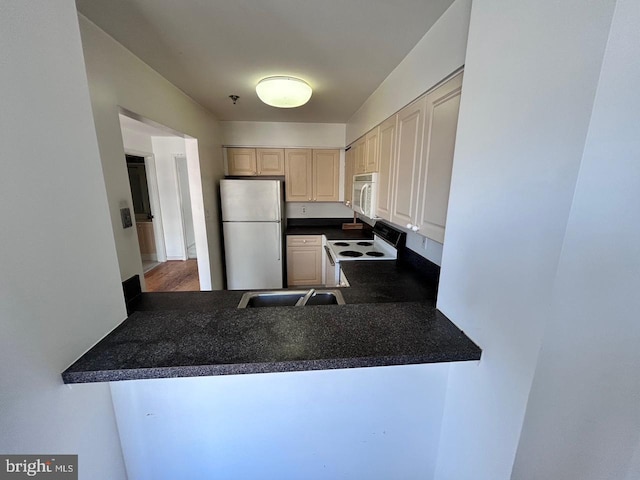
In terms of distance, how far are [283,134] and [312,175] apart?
2.30 ft

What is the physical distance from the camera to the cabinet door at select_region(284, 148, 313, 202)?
3.58 m

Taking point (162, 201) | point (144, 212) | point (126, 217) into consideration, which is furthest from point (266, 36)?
point (144, 212)

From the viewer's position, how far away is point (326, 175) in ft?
12.1

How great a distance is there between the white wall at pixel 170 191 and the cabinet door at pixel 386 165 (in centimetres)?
413

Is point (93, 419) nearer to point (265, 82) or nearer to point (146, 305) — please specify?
point (146, 305)

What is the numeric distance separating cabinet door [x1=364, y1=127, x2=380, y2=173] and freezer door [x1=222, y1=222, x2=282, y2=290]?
55.8 inches

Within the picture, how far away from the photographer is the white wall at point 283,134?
11.2ft

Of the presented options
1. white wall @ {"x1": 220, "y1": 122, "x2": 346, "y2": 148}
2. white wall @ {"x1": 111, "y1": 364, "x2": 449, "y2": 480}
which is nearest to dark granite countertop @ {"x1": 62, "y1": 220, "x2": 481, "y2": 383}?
white wall @ {"x1": 111, "y1": 364, "x2": 449, "y2": 480}

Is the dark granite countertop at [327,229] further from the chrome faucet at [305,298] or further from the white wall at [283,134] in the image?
the chrome faucet at [305,298]

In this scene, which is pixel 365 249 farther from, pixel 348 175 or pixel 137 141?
pixel 137 141

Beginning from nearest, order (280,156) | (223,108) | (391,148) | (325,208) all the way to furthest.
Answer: (391,148) < (223,108) < (280,156) < (325,208)

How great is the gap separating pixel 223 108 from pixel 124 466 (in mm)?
3033

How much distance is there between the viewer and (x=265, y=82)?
6.02 feet

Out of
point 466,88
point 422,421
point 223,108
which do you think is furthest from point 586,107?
point 223,108
